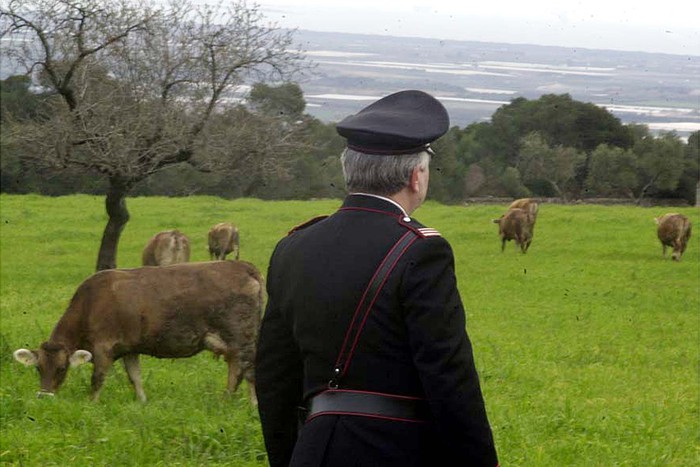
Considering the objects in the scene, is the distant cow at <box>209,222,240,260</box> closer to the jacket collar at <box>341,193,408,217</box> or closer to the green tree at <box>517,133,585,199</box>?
the jacket collar at <box>341,193,408,217</box>

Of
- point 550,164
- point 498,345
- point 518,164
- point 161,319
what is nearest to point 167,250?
point 498,345

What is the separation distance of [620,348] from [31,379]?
9.61 meters

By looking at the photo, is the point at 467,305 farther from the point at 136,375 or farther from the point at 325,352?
the point at 325,352

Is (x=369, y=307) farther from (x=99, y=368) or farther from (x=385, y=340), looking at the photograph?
(x=99, y=368)

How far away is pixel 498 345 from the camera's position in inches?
634

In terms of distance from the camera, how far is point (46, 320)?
692 inches

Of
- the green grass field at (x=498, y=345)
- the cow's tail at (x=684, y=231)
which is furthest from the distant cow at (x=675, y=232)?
the green grass field at (x=498, y=345)

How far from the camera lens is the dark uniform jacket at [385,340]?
12.9 ft

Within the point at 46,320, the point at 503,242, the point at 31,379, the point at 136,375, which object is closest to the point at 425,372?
the point at 136,375

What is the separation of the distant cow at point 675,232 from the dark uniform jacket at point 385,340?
26.1 m

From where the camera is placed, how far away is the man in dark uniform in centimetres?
395

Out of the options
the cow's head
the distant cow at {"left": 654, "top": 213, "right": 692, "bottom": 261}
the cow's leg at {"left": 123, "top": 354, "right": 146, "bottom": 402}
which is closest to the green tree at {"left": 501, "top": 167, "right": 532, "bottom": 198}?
the distant cow at {"left": 654, "top": 213, "right": 692, "bottom": 261}

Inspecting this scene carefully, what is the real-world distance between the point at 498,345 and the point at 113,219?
424 inches

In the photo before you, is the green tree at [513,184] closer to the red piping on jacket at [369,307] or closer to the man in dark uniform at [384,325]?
the man in dark uniform at [384,325]
